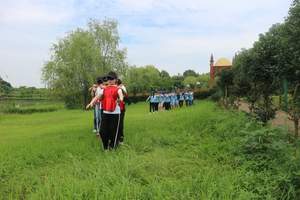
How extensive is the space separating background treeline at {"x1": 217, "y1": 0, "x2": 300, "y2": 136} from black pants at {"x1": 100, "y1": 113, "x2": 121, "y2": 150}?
538 centimetres

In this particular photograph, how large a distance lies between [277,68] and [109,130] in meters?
6.67

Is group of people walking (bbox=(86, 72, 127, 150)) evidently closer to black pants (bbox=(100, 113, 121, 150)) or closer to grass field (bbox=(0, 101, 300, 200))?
black pants (bbox=(100, 113, 121, 150))

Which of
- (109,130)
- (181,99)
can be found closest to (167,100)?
(181,99)

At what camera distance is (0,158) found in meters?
10.4

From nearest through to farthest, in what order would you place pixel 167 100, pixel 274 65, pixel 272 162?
pixel 272 162 → pixel 274 65 → pixel 167 100

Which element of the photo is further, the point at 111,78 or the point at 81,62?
the point at 81,62

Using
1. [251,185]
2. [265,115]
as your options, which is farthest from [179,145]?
[265,115]

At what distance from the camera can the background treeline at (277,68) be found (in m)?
13.4

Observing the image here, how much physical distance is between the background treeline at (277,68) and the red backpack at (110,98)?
519cm

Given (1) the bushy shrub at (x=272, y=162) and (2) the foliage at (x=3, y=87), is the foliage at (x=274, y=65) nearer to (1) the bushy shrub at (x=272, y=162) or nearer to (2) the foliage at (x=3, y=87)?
(1) the bushy shrub at (x=272, y=162)

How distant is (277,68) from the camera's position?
50.2 feet

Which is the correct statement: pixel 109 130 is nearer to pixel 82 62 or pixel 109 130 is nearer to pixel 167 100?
pixel 167 100

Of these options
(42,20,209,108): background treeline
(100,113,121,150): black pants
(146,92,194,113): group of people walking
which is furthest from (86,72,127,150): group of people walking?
(42,20,209,108): background treeline

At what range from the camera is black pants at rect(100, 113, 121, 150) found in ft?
36.4
